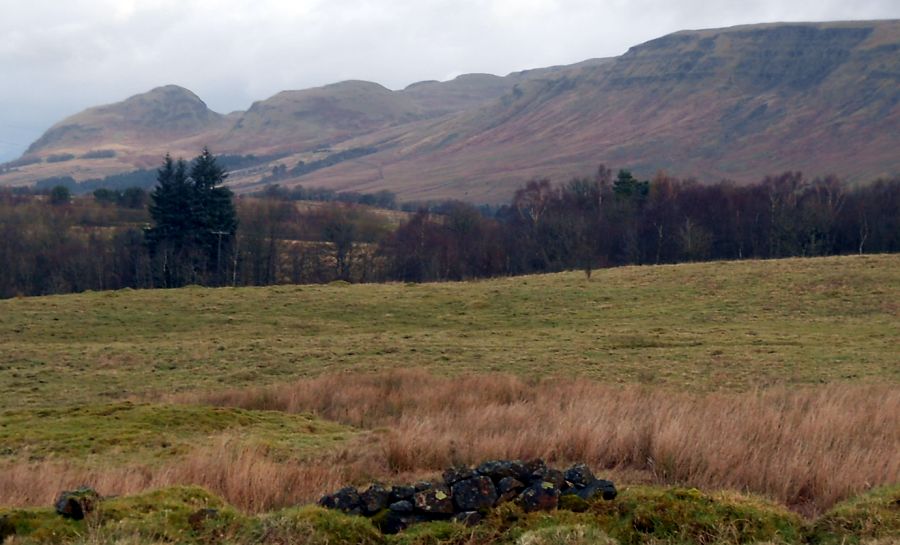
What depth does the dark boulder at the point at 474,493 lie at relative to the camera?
8.33 metres

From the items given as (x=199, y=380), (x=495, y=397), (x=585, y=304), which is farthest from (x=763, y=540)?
(x=585, y=304)

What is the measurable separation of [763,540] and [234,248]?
7175 cm

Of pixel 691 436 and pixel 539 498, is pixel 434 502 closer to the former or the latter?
pixel 539 498

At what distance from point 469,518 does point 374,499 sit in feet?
3.75

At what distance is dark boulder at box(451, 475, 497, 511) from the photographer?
328 inches

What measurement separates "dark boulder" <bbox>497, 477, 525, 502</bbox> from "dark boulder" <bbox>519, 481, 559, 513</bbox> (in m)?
0.17

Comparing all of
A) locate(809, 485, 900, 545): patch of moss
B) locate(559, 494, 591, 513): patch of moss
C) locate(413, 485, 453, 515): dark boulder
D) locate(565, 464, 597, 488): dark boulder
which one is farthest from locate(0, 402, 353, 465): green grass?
locate(809, 485, 900, 545): patch of moss

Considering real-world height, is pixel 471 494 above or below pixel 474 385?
above

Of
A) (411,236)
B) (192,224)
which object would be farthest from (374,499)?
(411,236)

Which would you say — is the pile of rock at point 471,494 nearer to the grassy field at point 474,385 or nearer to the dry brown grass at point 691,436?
the grassy field at point 474,385

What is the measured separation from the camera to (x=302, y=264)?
79938mm

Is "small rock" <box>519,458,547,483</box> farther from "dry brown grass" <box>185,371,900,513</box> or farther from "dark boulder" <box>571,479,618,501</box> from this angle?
"dry brown grass" <box>185,371,900,513</box>

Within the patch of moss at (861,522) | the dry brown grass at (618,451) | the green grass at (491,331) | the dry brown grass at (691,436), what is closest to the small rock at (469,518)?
the dry brown grass at (618,451)

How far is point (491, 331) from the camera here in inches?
1320
